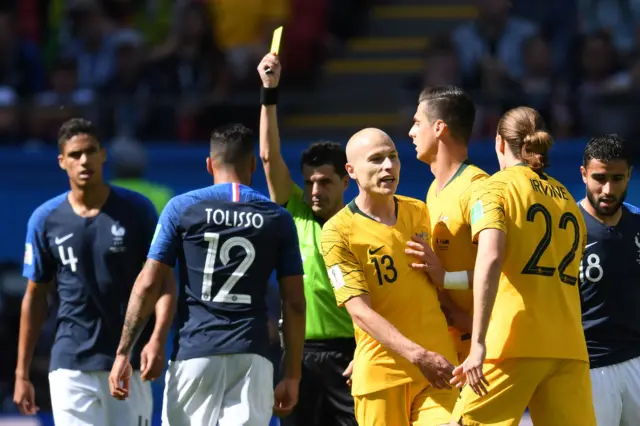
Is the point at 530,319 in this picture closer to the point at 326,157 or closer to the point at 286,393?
the point at 286,393

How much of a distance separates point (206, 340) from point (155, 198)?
5.28 metres

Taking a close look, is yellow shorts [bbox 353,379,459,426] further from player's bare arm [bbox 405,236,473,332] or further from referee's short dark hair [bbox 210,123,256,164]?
referee's short dark hair [bbox 210,123,256,164]

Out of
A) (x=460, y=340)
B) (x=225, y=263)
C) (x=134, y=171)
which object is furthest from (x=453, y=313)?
(x=134, y=171)

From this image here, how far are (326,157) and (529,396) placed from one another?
2.41 m

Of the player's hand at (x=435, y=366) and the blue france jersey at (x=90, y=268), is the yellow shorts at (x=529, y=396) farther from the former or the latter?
the blue france jersey at (x=90, y=268)

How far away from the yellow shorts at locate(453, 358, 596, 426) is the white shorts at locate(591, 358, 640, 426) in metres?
1.28

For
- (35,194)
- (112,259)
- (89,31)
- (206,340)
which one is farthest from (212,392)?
(89,31)

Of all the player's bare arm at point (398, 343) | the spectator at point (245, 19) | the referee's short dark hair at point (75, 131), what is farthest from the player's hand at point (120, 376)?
the spectator at point (245, 19)

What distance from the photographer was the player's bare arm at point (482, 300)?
598cm

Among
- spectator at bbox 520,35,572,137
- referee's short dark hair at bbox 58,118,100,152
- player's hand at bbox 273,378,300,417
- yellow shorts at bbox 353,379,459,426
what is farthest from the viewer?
spectator at bbox 520,35,572,137

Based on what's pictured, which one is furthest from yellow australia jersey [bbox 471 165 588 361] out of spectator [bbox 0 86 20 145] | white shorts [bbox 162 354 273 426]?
spectator [bbox 0 86 20 145]

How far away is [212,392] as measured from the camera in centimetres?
699

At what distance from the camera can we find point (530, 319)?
630cm

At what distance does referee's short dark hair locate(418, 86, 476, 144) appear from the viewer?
22.5 ft
